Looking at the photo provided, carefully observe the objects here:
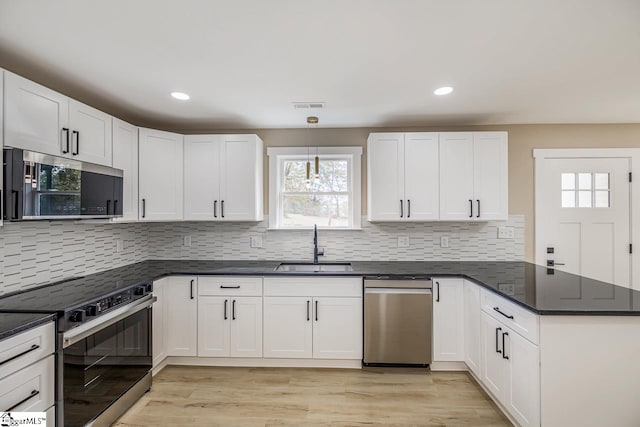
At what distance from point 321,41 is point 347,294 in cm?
207

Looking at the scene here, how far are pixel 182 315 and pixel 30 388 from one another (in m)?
1.35

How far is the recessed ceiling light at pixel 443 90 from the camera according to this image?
2.40 m

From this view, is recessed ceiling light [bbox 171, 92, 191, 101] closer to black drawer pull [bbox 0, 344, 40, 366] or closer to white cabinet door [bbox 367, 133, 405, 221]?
white cabinet door [bbox 367, 133, 405, 221]

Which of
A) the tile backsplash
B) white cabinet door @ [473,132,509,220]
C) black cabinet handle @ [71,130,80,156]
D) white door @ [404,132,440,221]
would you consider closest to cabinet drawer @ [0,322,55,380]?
black cabinet handle @ [71,130,80,156]

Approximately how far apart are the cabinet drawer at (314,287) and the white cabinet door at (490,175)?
1.47 m

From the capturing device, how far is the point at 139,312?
236 cm

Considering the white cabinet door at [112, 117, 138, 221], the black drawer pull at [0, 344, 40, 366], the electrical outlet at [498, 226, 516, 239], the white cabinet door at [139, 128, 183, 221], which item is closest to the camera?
the black drawer pull at [0, 344, 40, 366]

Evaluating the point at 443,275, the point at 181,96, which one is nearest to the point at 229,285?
the point at 181,96

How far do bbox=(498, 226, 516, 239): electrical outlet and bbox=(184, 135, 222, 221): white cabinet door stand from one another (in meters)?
3.10

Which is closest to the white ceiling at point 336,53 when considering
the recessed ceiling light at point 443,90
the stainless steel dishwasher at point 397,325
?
the recessed ceiling light at point 443,90

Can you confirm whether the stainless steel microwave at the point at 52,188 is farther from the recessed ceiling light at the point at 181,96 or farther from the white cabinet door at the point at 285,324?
the white cabinet door at the point at 285,324

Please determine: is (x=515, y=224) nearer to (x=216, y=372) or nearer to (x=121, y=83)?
(x=216, y=372)

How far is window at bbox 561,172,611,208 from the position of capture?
3.24 m

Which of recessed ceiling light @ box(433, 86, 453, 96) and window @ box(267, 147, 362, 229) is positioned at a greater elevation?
recessed ceiling light @ box(433, 86, 453, 96)
